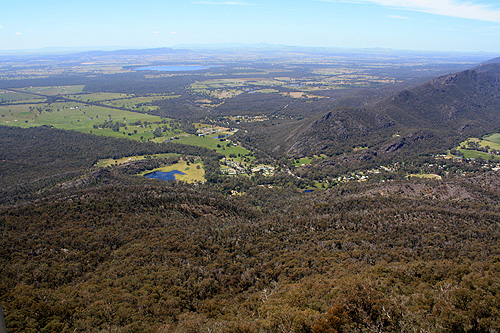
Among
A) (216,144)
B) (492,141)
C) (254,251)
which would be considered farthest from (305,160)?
(492,141)

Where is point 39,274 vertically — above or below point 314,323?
below

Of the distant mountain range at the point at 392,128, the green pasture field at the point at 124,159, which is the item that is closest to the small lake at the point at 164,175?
the green pasture field at the point at 124,159

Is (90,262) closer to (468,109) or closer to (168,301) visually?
(168,301)

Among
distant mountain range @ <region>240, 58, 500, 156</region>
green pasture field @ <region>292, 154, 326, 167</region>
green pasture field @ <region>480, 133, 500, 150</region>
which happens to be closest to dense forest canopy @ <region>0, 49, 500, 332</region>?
green pasture field @ <region>292, 154, 326, 167</region>

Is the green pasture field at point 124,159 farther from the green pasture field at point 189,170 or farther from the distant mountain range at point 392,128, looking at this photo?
the distant mountain range at point 392,128

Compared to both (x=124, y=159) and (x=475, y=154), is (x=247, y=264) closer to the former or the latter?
(x=124, y=159)

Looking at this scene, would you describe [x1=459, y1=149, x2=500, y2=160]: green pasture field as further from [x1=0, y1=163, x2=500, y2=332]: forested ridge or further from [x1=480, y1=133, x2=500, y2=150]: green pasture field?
[x1=0, y1=163, x2=500, y2=332]: forested ridge

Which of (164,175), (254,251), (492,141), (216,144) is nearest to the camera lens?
(254,251)

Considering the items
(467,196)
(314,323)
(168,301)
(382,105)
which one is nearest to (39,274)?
(168,301)
